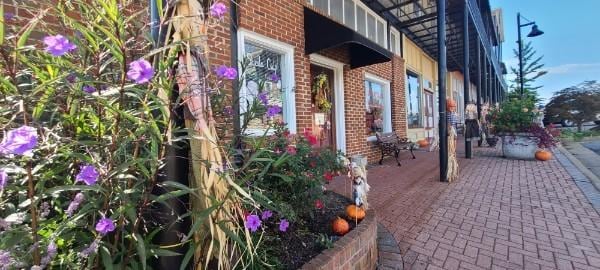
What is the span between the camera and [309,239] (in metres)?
2.14

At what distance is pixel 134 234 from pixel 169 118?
44 centimetres

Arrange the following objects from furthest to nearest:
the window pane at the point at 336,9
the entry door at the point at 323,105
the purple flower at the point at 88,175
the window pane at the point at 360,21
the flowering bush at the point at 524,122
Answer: the flowering bush at the point at 524,122 → the window pane at the point at 360,21 → the window pane at the point at 336,9 → the entry door at the point at 323,105 → the purple flower at the point at 88,175

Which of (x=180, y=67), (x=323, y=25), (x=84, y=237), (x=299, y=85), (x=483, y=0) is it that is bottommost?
(x=84, y=237)

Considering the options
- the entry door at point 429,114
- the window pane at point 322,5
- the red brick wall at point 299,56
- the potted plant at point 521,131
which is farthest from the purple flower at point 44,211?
the entry door at point 429,114

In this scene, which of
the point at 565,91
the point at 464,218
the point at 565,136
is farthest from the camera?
the point at 565,91

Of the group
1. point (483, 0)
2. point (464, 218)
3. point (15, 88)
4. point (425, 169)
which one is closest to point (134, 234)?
point (15, 88)

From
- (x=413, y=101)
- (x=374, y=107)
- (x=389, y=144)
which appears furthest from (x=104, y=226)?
(x=413, y=101)

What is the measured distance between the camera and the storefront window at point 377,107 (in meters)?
7.27

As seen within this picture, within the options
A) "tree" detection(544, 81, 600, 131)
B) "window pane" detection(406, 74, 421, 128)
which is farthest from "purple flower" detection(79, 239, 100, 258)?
"tree" detection(544, 81, 600, 131)

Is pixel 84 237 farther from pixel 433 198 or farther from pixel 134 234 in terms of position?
pixel 433 198

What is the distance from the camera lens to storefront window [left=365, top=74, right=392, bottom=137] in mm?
7270

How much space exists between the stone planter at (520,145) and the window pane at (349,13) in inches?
190

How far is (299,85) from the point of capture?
4.79m

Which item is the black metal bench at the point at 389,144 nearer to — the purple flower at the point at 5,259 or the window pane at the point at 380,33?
the window pane at the point at 380,33
